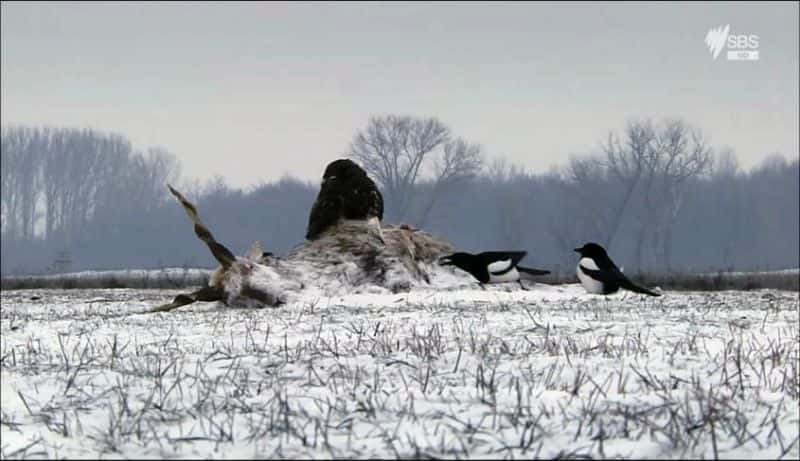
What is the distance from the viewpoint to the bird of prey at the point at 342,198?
19.0 m

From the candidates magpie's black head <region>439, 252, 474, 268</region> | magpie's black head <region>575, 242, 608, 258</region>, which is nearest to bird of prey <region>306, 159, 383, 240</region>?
magpie's black head <region>439, 252, 474, 268</region>

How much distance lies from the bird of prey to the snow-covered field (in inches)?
431

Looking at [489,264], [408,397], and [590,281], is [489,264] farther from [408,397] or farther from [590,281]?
[408,397]

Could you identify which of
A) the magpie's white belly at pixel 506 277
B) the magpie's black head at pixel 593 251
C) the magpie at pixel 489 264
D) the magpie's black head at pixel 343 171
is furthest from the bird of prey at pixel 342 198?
the magpie's black head at pixel 593 251

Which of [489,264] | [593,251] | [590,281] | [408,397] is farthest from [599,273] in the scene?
[408,397]

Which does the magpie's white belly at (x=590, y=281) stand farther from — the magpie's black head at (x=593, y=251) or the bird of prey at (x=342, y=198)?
the bird of prey at (x=342, y=198)

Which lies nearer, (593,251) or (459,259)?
(593,251)

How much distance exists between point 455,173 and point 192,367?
58.6 meters

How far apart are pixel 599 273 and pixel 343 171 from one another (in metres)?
6.17

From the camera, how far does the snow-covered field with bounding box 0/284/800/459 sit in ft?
13.8

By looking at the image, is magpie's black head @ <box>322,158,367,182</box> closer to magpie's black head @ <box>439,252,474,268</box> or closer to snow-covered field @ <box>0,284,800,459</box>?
magpie's black head @ <box>439,252,474,268</box>

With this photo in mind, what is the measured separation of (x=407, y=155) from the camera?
62812mm

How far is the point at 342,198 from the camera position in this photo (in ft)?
62.7

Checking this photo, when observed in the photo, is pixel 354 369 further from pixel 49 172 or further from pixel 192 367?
pixel 49 172
